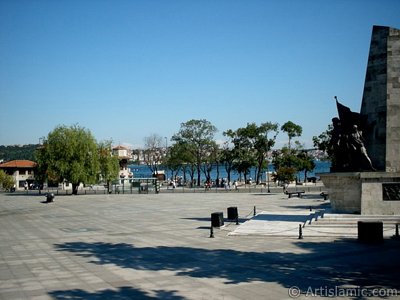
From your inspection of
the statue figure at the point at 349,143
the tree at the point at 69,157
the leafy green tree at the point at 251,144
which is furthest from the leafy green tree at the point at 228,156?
the statue figure at the point at 349,143

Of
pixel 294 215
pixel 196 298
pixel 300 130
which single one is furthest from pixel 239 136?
pixel 196 298

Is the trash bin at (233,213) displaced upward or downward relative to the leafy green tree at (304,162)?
downward

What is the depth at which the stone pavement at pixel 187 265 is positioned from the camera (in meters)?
10.6

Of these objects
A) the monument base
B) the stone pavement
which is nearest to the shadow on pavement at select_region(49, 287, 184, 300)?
the stone pavement

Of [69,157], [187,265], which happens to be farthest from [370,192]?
[69,157]

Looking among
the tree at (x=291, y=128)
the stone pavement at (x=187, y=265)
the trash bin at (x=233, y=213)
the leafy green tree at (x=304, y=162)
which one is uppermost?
the tree at (x=291, y=128)

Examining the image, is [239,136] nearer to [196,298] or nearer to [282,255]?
[282,255]

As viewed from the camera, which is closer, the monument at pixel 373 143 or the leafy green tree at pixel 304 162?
the monument at pixel 373 143

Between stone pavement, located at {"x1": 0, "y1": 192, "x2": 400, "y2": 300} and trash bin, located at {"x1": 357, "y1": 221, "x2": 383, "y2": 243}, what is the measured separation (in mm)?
382

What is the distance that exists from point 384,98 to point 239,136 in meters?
54.6

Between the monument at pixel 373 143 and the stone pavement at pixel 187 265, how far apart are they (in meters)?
3.76

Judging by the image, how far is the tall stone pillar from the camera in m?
20.6

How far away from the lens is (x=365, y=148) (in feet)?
70.9

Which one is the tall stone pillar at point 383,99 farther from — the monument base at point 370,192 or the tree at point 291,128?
the tree at point 291,128
